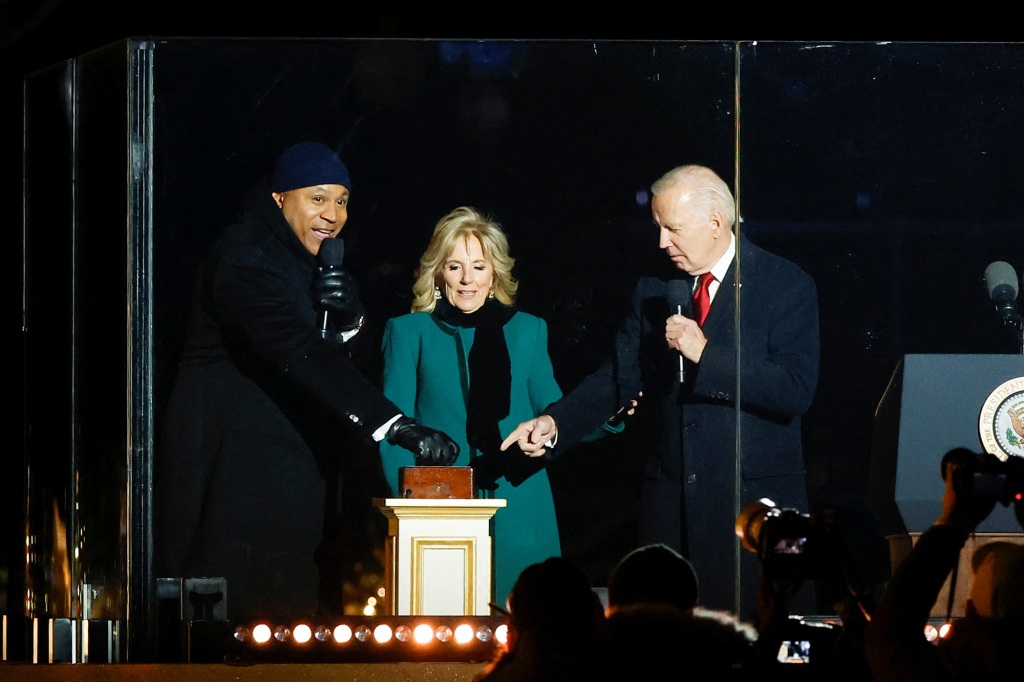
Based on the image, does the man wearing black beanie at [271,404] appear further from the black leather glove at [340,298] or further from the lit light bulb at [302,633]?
the lit light bulb at [302,633]

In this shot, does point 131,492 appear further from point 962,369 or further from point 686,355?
point 962,369

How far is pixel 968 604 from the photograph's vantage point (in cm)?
211

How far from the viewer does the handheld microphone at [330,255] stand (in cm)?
529

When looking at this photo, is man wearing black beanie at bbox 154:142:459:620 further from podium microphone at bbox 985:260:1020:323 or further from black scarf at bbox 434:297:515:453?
podium microphone at bbox 985:260:1020:323

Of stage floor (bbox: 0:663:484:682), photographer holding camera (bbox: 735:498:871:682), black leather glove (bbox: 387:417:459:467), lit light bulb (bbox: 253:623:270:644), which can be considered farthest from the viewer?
black leather glove (bbox: 387:417:459:467)

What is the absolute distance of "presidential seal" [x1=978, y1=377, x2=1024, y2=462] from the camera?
5.30 meters

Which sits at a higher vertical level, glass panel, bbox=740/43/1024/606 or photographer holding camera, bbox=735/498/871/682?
glass panel, bbox=740/43/1024/606

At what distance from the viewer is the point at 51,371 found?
5164 mm

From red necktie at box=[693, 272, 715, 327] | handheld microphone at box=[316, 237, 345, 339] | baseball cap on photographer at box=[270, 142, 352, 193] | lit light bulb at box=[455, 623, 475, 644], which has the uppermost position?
baseball cap on photographer at box=[270, 142, 352, 193]

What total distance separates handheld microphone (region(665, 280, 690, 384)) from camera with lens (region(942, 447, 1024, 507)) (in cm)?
319

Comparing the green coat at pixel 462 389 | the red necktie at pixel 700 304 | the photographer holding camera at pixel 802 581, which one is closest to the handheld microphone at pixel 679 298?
the red necktie at pixel 700 304

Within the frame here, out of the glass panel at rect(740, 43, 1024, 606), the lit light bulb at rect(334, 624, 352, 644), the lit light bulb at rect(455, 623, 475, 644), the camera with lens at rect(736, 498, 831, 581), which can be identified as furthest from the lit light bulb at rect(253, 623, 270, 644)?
the glass panel at rect(740, 43, 1024, 606)

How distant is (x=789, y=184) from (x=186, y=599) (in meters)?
2.77

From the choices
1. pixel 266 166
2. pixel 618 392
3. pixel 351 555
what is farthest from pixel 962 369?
pixel 266 166
